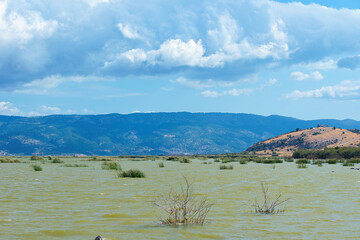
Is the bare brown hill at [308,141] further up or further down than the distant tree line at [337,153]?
further up

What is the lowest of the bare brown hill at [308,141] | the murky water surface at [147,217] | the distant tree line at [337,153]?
the murky water surface at [147,217]

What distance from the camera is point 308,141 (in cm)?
14512

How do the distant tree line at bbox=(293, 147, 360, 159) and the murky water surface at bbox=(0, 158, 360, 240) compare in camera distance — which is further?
the distant tree line at bbox=(293, 147, 360, 159)

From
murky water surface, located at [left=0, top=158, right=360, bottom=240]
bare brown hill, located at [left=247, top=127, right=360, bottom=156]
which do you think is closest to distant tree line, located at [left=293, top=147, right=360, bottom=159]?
bare brown hill, located at [left=247, top=127, right=360, bottom=156]

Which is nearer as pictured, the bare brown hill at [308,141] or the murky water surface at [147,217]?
the murky water surface at [147,217]

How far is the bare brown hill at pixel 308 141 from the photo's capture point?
137 meters

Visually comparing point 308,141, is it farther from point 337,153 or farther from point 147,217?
point 147,217

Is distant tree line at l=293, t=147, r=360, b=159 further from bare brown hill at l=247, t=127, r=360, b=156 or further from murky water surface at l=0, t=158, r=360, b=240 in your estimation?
murky water surface at l=0, t=158, r=360, b=240

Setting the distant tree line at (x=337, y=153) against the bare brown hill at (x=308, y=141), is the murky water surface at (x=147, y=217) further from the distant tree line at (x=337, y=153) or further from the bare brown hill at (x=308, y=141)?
the bare brown hill at (x=308, y=141)

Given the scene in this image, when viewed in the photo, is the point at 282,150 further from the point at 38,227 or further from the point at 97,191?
the point at 38,227

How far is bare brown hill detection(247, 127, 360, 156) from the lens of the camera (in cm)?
13688

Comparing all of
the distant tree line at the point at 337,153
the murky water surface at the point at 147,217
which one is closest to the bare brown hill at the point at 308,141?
the distant tree line at the point at 337,153

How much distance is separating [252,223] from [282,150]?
13288cm

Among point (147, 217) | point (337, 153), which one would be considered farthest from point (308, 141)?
point (147, 217)
